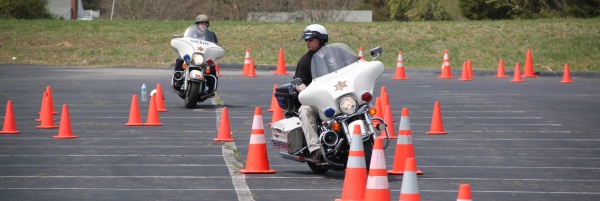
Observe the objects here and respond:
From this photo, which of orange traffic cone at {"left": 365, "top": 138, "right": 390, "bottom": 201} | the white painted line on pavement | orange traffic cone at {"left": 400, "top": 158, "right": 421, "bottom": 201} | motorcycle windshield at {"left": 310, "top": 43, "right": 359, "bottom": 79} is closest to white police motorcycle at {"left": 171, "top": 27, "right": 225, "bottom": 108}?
the white painted line on pavement

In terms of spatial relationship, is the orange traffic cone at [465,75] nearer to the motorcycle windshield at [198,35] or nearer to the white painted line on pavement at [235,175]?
the motorcycle windshield at [198,35]

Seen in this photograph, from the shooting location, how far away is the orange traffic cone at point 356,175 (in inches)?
379

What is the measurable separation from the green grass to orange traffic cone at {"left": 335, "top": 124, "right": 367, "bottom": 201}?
28159 mm

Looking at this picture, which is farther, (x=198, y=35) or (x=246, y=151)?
(x=198, y=35)

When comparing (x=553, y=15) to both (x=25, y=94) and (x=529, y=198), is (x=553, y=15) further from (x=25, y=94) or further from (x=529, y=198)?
(x=529, y=198)

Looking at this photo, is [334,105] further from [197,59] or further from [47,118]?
[197,59]

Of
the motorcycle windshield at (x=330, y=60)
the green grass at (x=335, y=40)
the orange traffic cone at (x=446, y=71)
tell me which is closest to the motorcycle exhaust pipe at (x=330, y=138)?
the motorcycle windshield at (x=330, y=60)

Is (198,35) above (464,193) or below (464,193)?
above

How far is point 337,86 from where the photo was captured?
1170 cm

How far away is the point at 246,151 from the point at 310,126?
2540mm

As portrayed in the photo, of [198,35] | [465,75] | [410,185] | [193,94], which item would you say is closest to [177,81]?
[193,94]

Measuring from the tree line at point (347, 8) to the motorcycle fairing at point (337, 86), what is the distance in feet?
144

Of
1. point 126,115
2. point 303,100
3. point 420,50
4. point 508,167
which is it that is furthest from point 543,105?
point 420,50

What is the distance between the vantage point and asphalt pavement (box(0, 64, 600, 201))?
10812mm
